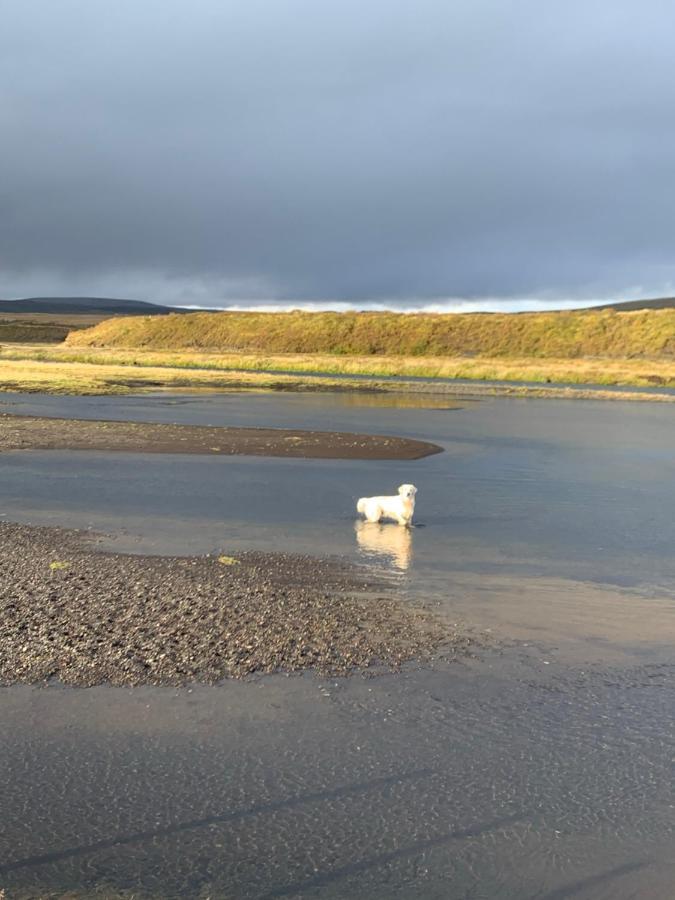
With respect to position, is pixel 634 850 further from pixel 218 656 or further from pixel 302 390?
pixel 302 390

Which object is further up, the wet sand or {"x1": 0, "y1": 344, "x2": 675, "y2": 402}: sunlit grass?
{"x1": 0, "y1": 344, "x2": 675, "y2": 402}: sunlit grass

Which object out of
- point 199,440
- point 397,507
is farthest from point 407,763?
point 199,440

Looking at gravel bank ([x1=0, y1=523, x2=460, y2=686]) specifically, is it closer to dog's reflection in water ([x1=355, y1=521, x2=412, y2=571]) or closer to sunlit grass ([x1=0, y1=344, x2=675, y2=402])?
dog's reflection in water ([x1=355, y1=521, x2=412, y2=571])

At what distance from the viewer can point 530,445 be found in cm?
3528

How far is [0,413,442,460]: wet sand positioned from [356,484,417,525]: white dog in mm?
11473

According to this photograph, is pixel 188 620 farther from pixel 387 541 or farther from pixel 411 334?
pixel 411 334

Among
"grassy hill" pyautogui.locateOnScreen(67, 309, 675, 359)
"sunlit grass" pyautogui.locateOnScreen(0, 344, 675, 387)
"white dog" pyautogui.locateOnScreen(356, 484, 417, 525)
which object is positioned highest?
"grassy hill" pyautogui.locateOnScreen(67, 309, 675, 359)

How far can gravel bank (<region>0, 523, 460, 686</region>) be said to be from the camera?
9.69 meters

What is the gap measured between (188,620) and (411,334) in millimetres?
132819

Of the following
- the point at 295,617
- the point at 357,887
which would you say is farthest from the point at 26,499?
the point at 357,887

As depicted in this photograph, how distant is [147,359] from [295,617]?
103826 mm

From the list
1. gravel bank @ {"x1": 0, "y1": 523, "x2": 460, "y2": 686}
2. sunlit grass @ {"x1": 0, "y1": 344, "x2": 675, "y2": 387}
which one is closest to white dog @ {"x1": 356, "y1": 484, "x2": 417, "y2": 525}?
gravel bank @ {"x1": 0, "y1": 523, "x2": 460, "y2": 686}

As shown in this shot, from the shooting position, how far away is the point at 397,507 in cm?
1781

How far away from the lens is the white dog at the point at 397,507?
17.8m
